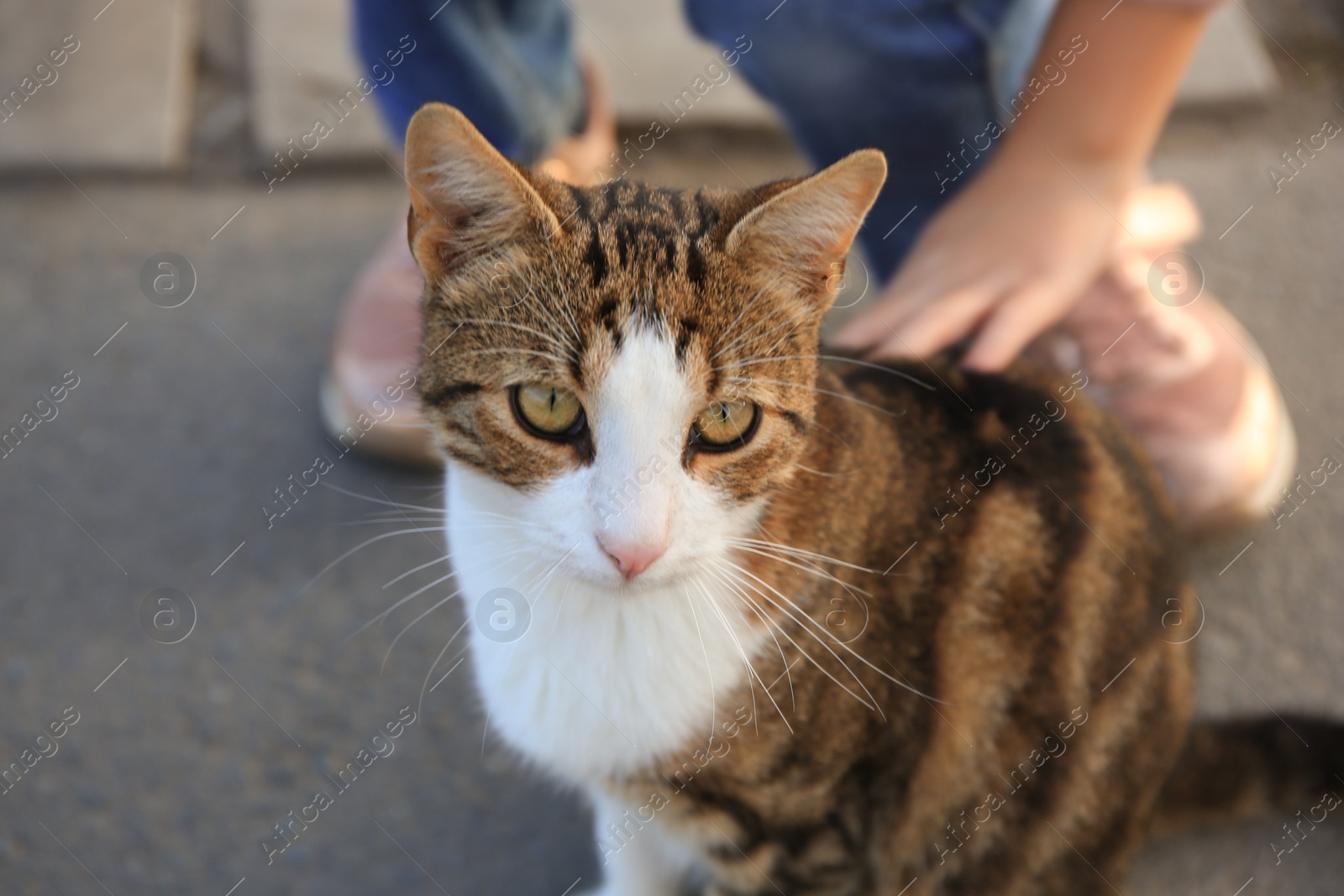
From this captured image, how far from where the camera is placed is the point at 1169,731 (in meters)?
1.67

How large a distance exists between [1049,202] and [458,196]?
1359 millimetres

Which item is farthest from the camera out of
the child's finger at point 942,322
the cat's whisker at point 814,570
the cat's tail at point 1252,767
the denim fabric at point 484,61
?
the denim fabric at point 484,61

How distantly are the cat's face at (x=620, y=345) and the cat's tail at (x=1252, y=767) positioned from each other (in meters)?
1.00

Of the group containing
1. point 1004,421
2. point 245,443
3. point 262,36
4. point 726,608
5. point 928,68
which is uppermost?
point 262,36

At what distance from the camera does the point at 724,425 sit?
53.9 inches

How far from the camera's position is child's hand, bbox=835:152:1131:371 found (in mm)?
2051

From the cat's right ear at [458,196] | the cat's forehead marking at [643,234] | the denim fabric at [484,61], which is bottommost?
the cat's forehead marking at [643,234]

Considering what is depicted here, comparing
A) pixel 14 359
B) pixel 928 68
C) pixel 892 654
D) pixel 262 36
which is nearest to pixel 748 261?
pixel 892 654

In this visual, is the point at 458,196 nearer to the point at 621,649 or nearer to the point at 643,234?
the point at 643,234

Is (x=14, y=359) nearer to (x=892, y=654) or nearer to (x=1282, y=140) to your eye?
(x=892, y=654)

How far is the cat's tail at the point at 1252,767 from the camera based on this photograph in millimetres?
1840

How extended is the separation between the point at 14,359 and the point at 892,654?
2.38 m

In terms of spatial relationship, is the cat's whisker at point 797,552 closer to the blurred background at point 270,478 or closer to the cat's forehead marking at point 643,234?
the cat's forehead marking at point 643,234

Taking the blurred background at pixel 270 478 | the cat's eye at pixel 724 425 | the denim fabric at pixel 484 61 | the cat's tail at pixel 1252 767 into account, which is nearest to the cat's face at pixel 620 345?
the cat's eye at pixel 724 425
